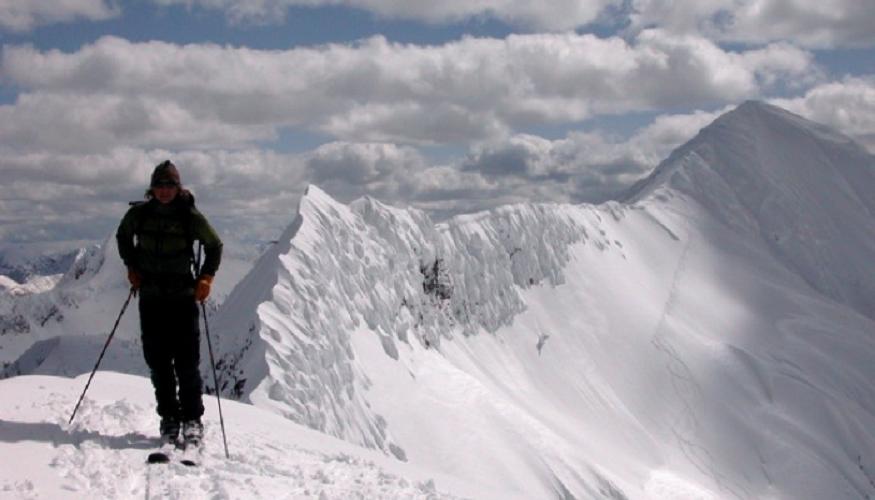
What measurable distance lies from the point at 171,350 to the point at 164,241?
142 cm

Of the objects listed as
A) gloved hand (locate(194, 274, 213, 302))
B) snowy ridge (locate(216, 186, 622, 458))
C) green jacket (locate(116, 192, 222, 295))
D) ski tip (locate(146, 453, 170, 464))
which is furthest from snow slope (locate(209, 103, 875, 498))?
green jacket (locate(116, 192, 222, 295))

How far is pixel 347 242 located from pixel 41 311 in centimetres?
12059

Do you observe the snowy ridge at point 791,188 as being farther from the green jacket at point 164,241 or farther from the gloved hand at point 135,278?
the gloved hand at point 135,278

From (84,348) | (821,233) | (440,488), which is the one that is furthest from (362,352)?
(821,233)

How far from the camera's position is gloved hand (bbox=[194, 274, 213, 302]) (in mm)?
9391

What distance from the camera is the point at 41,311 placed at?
447 ft

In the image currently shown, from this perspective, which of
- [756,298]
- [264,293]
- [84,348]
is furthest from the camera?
[756,298]

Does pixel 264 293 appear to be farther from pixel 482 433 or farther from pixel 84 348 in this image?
pixel 84 348

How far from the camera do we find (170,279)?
941 cm

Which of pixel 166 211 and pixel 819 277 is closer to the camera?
pixel 166 211

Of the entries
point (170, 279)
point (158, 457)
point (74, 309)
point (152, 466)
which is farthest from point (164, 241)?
point (74, 309)

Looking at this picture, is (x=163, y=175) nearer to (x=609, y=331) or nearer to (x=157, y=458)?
(x=157, y=458)

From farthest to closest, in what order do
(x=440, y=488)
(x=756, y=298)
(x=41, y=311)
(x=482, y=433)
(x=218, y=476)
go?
(x=41, y=311), (x=756, y=298), (x=482, y=433), (x=440, y=488), (x=218, y=476)

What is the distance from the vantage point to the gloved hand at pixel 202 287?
30.8 feet
